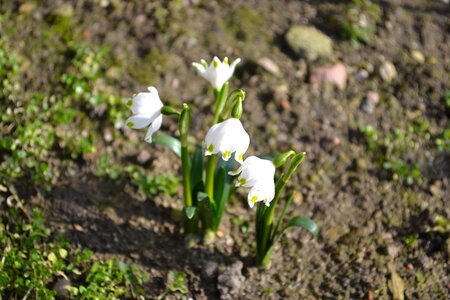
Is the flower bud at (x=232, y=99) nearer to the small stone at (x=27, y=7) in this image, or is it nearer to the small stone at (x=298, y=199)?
the small stone at (x=298, y=199)

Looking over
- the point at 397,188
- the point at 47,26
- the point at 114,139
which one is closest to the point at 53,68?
the point at 47,26

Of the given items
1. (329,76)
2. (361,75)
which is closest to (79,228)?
(329,76)

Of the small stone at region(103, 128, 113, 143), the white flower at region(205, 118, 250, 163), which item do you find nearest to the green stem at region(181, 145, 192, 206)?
the white flower at region(205, 118, 250, 163)

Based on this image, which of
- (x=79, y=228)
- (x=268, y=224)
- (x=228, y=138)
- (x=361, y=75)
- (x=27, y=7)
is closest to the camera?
(x=228, y=138)

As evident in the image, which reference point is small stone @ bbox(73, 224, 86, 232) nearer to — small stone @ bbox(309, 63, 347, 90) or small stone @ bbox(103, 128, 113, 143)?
small stone @ bbox(103, 128, 113, 143)

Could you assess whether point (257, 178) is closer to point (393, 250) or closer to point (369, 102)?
point (393, 250)
